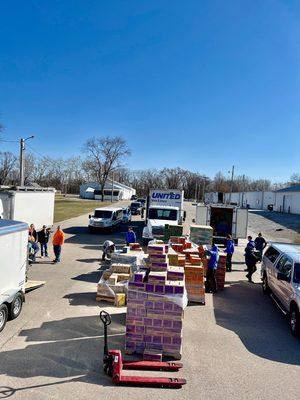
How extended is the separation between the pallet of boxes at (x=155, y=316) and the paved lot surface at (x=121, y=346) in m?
0.46

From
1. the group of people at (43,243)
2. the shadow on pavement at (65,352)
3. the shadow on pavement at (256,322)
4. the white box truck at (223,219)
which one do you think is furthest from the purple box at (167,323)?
the white box truck at (223,219)

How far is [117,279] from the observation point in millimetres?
→ 11047

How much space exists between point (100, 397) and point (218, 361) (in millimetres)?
2558

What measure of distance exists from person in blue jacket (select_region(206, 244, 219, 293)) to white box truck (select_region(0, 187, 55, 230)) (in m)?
9.12

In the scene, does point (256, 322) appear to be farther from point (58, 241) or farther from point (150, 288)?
point (58, 241)

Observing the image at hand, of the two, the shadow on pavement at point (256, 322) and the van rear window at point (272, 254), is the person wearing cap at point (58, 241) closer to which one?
the shadow on pavement at point (256, 322)

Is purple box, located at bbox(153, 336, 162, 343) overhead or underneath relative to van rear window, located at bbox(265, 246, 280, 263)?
underneath

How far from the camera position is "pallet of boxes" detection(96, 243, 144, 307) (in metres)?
10.5

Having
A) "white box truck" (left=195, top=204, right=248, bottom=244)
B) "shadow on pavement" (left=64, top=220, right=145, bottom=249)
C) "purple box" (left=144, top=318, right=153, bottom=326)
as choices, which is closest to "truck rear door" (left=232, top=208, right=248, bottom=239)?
"white box truck" (left=195, top=204, right=248, bottom=244)

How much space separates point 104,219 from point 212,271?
16.8 m

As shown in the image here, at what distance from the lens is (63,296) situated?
10984 millimetres

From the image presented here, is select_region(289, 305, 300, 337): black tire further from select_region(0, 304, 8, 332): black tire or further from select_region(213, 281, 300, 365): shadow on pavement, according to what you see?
select_region(0, 304, 8, 332): black tire

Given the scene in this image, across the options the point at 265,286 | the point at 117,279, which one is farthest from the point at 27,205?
the point at 265,286

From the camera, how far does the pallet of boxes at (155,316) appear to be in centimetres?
739
